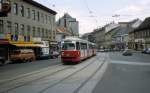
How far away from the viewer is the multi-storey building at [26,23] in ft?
165

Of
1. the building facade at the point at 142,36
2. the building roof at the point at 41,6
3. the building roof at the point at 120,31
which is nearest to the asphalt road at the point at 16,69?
the building roof at the point at 41,6

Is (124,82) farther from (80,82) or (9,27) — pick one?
(9,27)

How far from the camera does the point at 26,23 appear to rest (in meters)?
58.5

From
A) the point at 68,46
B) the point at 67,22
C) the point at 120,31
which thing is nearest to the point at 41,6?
the point at 68,46

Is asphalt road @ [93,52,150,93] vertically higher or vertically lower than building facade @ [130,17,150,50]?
lower

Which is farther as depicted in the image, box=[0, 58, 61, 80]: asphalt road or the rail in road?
box=[0, 58, 61, 80]: asphalt road

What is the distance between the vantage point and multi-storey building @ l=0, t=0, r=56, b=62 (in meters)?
50.2

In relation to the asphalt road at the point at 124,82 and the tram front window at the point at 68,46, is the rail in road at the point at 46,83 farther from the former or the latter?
the tram front window at the point at 68,46

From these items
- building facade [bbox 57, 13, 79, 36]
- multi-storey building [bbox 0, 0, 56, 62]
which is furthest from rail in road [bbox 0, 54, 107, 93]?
building facade [bbox 57, 13, 79, 36]

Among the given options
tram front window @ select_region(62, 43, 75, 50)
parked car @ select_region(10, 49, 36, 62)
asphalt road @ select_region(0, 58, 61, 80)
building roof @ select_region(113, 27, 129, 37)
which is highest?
building roof @ select_region(113, 27, 129, 37)

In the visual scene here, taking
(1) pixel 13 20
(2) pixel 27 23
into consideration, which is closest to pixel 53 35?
(2) pixel 27 23

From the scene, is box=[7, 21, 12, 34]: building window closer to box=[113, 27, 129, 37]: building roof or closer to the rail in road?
the rail in road

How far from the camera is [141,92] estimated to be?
13.3m

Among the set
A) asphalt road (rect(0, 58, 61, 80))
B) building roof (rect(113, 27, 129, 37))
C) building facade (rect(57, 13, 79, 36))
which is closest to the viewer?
asphalt road (rect(0, 58, 61, 80))
